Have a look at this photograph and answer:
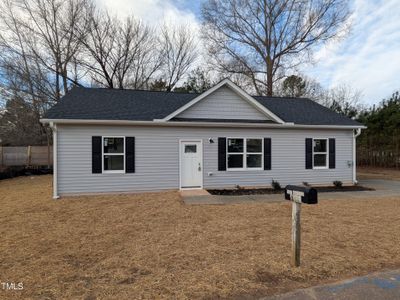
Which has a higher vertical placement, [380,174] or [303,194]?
[303,194]

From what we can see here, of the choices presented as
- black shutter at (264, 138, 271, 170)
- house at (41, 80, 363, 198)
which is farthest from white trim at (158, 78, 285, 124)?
black shutter at (264, 138, 271, 170)

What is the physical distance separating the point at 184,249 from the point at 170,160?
6.28m

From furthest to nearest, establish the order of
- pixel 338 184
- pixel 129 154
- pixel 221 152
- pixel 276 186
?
1. pixel 338 184
2. pixel 276 186
3. pixel 221 152
4. pixel 129 154

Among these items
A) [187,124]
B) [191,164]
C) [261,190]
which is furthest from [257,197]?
[187,124]

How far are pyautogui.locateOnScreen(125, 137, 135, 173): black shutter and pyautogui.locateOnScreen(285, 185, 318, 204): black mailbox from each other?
741cm

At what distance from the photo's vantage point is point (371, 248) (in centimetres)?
462

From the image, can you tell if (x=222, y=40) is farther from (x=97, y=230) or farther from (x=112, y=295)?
(x=112, y=295)

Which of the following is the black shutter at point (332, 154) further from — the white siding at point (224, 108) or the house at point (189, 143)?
the white siding at point (224, 108)

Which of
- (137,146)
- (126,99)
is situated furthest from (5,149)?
(137,146)

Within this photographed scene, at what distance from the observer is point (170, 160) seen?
1066 centimetres

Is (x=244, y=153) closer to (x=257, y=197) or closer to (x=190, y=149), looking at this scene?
(x=190, y=149)

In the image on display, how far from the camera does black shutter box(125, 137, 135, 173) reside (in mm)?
10164

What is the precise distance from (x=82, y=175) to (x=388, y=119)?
71.8 ft

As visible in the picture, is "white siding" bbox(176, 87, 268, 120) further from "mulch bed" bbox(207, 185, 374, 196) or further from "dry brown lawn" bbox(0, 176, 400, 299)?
"dry brown lawn" bbox(0, 176, 400, 299)
